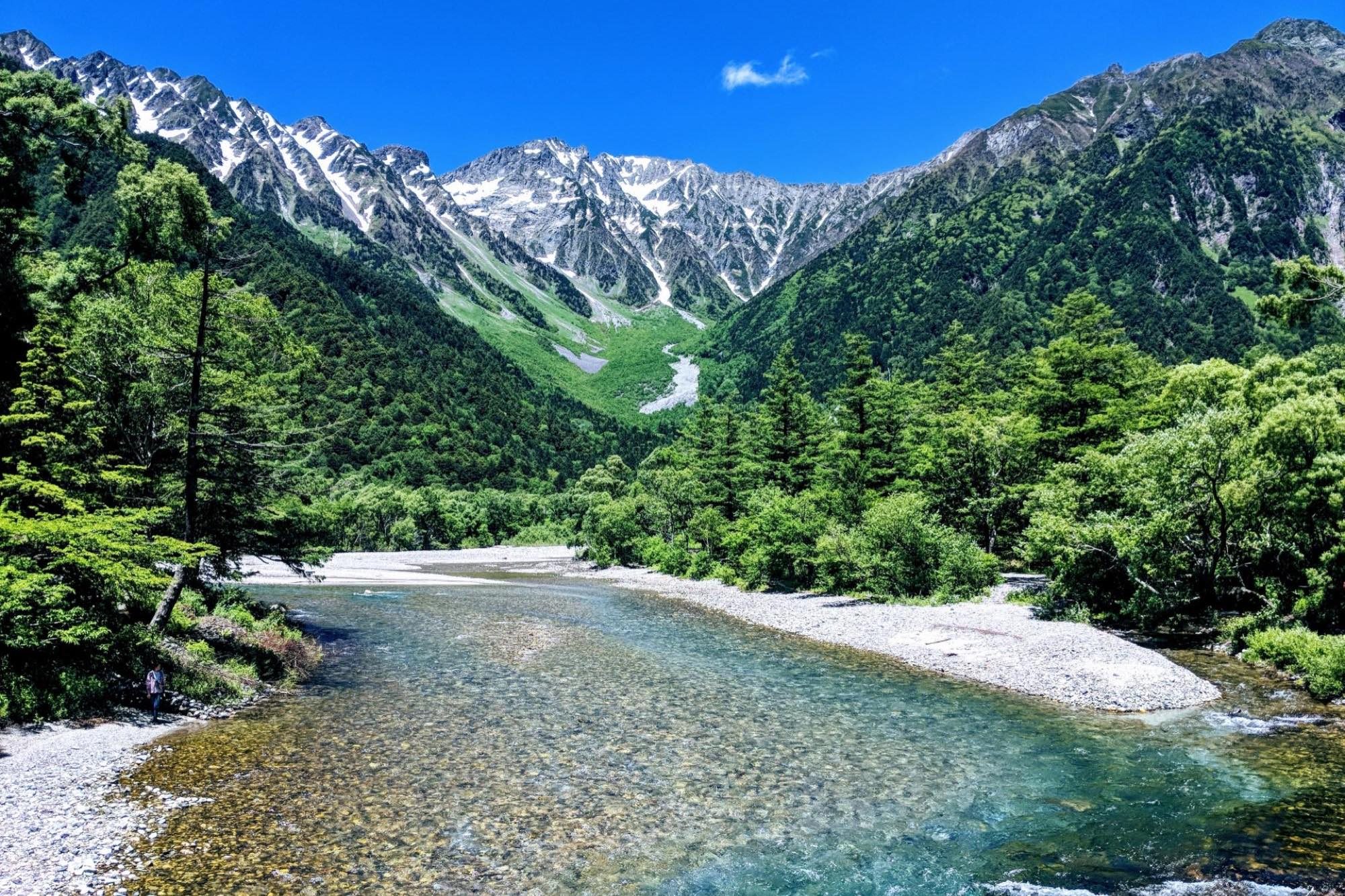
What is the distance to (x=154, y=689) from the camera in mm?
17078

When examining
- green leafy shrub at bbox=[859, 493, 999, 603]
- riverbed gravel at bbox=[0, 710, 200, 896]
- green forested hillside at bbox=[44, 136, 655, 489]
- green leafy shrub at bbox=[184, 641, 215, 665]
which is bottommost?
riverbed gravel at bbox=[0, 710, 200, 896]

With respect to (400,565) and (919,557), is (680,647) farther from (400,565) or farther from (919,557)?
(400,565)

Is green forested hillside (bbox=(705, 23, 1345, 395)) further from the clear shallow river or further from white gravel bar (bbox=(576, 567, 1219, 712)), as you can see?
the clear shallow river

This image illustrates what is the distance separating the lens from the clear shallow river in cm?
1059

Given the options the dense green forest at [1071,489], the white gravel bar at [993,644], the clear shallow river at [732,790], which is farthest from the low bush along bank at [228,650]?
the dense green forest at [1071,489]

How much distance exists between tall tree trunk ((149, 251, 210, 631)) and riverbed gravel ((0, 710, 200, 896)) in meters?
4.43

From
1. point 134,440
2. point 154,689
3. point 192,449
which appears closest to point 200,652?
point 154,689

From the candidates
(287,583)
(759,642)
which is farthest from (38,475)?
(287,583)

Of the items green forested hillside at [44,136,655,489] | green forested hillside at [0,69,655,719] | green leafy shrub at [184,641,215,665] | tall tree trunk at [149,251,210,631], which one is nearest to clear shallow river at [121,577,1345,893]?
green leafy shrub at [184,641,215,665]

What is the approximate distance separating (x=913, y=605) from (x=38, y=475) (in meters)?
35.8

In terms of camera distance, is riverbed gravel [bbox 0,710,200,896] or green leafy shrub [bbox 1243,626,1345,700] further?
green leafy shrub [bbox 1243,626,1345,700]

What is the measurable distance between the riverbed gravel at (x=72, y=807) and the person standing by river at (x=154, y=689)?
2.43ft

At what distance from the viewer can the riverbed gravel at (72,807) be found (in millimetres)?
9711

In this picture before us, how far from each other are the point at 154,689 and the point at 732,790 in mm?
14403
